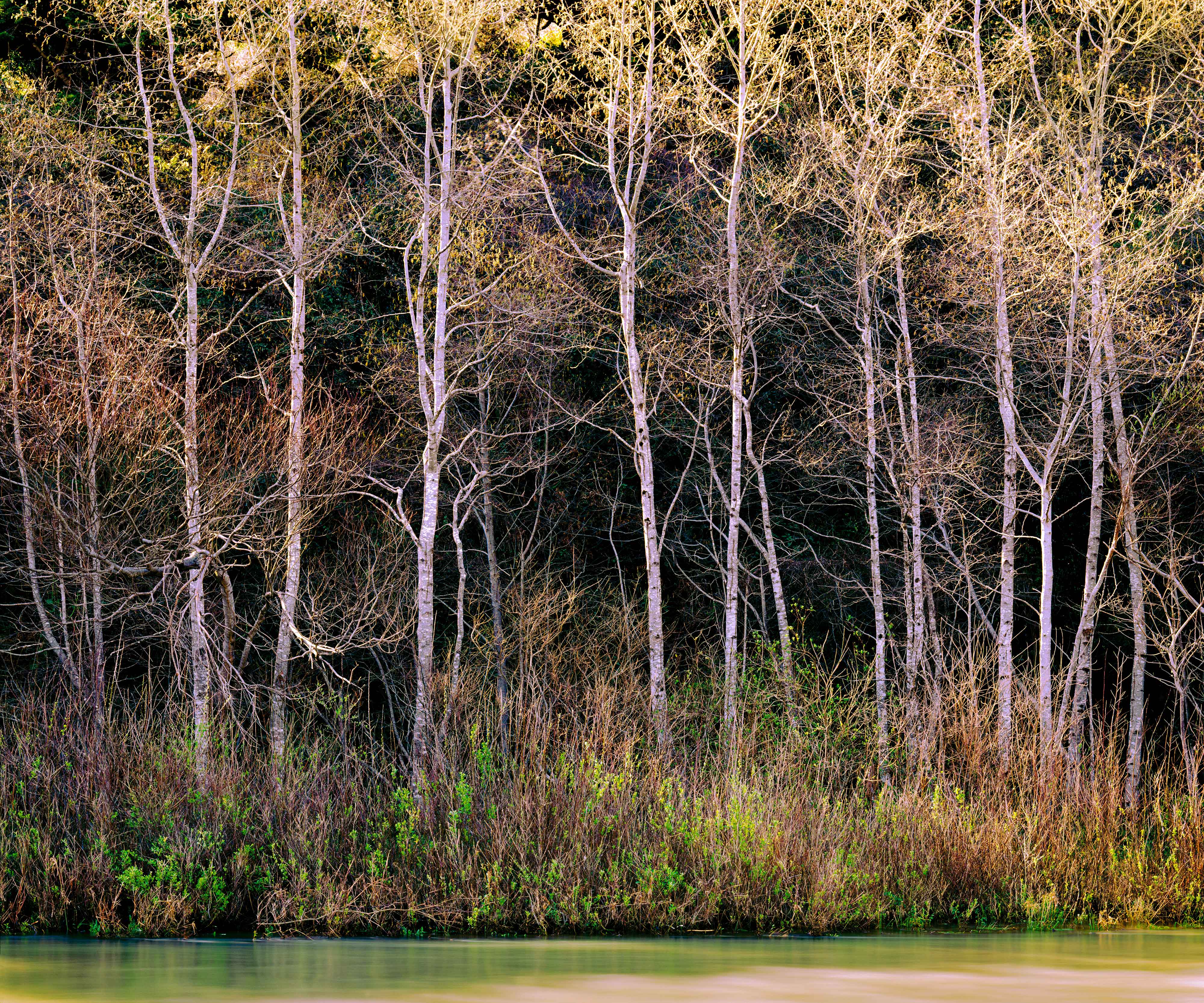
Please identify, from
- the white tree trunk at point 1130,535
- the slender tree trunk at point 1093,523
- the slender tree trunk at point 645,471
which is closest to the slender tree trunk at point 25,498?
the slender tree trunk at point 645,471

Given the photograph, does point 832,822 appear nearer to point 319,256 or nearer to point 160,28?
point 319,256

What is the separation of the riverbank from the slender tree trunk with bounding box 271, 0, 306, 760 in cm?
709

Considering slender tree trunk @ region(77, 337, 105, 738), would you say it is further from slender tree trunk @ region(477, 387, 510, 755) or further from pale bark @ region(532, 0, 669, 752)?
pale bark @ region(532, 0, 669, 752)

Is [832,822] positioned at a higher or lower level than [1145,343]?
lower

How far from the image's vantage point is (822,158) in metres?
26.4

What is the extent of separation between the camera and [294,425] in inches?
941

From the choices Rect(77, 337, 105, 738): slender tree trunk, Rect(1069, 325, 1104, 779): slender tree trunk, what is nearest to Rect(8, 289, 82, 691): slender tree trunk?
Rect(77, 337, 105, 738): slender tree trunk

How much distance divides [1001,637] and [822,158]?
959cm

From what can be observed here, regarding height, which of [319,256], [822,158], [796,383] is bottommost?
[796,383]

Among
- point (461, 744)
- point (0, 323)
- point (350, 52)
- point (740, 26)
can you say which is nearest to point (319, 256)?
point (350, 52)

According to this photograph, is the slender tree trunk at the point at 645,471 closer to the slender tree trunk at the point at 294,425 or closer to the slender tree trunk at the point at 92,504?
the slender tree trunk at the point at 294,425

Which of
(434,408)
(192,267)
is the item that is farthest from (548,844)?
(192,267)

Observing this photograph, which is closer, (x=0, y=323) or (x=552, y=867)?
(x=552, y=867)

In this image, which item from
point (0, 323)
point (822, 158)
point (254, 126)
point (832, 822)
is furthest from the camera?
point (254, 126)
